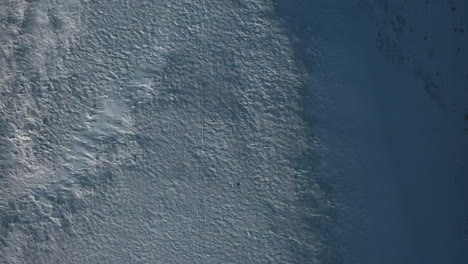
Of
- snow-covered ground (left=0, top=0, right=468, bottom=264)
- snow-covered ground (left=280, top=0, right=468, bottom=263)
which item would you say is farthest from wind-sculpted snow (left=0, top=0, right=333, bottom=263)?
snow-covered ground (left=280, top=0, right=468, bottom=263)

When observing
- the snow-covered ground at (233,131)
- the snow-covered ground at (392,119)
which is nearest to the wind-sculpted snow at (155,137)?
the snow-covered ground at (233,131)

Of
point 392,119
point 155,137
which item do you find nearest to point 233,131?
point 155,137

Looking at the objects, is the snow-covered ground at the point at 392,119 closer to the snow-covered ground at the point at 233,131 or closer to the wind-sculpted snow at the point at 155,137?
the snow-covered ground at the point at 233,131

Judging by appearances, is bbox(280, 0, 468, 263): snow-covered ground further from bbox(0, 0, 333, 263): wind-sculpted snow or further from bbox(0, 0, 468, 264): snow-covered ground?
bbox(0, 0, 333, 263): wind-sculpted snow

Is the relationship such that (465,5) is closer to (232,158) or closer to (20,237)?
(232,158)

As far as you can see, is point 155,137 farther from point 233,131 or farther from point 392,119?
point 392,119

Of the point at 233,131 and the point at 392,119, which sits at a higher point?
the point at 392,119
